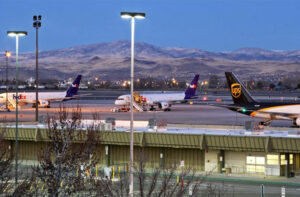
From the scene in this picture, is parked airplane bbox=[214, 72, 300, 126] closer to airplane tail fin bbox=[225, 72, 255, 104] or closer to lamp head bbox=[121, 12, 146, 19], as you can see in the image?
airplane tail fin bbox=[225, 72, 255, 104]

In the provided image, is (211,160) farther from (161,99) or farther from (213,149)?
(161,99)

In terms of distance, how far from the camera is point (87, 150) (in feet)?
111

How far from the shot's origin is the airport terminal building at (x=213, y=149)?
5616 centimetres

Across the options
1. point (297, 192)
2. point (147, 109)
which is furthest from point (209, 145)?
point (147, 109)

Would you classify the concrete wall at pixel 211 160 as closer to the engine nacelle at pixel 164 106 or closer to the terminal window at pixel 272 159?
the terminal window at pixel 272 159

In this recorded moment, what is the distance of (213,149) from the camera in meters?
58.3

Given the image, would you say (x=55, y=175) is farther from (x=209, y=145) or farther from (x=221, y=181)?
(x=209, y=145)

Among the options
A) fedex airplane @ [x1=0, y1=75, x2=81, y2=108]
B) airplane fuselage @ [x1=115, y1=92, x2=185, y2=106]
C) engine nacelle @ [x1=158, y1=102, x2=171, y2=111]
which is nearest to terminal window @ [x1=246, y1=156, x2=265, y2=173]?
engine nacelle @ [x1=158, y1=102, x2=171, y2=111]

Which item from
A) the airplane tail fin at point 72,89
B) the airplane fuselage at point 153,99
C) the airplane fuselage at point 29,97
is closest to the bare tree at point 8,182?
the airplane fuselage at point 153,99

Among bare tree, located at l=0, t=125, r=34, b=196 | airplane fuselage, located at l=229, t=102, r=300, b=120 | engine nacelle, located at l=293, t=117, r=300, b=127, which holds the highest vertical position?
airplane fuselage, located at l=229, t=102, r=300, b=120

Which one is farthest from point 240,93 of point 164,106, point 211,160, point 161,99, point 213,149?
point 161,99

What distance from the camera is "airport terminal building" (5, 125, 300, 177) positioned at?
5616 cm

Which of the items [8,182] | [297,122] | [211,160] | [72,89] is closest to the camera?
[8,182]

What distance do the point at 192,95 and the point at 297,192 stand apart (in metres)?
92.9
